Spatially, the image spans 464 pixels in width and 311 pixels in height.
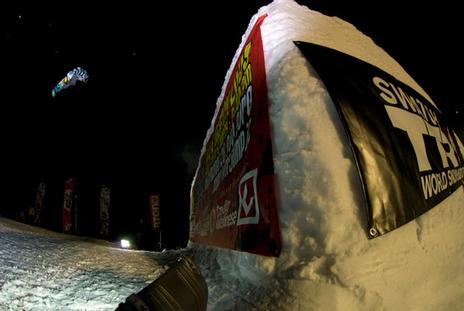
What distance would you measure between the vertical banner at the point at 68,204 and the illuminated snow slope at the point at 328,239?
16.0 meters

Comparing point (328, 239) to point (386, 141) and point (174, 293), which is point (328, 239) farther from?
point (174, 293)

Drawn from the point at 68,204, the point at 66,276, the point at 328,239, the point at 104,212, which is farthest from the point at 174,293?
the point at 104,212

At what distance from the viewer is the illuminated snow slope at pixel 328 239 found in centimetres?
181

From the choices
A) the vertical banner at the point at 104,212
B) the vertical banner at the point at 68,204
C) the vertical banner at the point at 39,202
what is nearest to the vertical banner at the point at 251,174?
the vertical banner at the point at 68,204

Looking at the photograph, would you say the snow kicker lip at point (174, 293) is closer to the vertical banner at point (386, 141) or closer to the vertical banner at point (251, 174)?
the vertical banner at point (251, 174)

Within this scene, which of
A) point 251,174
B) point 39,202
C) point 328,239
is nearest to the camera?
point 328,239

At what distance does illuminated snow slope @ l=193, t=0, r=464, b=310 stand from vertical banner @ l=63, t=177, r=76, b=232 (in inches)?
631

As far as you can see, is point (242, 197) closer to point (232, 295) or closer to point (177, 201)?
point (232, 295)

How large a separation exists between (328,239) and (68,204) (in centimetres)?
1729

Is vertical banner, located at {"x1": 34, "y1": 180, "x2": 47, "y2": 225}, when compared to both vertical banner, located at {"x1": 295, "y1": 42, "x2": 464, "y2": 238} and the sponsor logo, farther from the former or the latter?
vertical banner, located at {"x1": 295, "y1": 42, "x2": 464, "y2": 238}

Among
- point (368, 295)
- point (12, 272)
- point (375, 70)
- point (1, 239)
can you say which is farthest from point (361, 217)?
point (1, 239)

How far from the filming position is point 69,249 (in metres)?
4.48

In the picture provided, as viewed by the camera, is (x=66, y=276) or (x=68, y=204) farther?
(x=68, y=204)

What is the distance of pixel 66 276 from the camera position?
323cm
